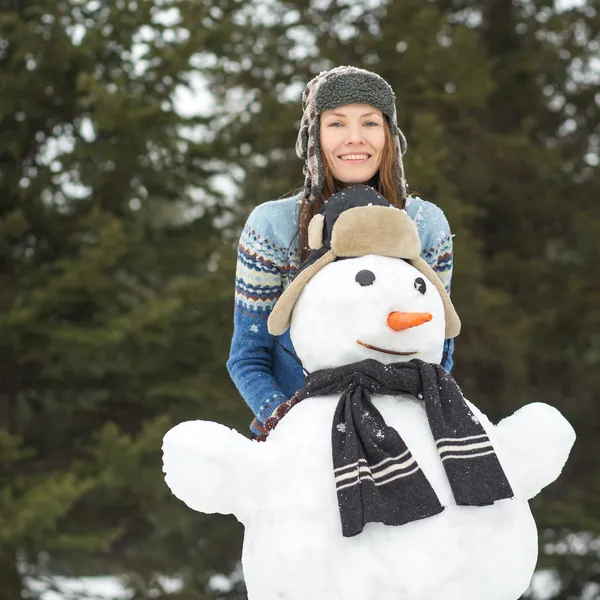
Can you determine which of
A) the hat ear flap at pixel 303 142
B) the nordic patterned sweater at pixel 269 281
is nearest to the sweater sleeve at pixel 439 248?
the nordic patterned sweater at pixel 269 281

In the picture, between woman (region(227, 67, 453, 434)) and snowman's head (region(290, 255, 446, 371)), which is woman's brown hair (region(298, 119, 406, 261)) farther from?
snowman's head (region(290, 255, 446, 371))

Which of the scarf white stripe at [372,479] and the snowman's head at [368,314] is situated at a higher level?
the snowman's head at [368,314]

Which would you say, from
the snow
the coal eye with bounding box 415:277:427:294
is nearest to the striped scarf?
the coal eye with bounding box 415:277:427:294

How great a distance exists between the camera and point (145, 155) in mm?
5277

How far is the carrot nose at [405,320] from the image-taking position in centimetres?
148

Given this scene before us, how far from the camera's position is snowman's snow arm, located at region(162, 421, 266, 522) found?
145 centimetres

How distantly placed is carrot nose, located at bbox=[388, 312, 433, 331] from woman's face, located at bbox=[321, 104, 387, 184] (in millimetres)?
415

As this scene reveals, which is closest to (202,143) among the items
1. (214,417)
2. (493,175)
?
(214,417)

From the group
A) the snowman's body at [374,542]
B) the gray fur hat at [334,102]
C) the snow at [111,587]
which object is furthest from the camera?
the snow at [111,587]

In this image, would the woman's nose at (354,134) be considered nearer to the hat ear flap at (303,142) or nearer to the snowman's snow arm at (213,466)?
the hat ear flap at (303,142)

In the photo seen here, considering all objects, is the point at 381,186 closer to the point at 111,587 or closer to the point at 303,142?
the point at 303,142

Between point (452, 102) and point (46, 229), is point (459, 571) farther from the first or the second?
point (452, 102)

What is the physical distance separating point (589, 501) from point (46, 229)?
3.78 m

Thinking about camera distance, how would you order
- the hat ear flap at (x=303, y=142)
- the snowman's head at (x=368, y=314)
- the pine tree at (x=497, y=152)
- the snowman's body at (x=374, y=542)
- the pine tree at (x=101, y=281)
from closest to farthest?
the snowman's body at (x=374, y=542), the snowman's head at (x=368, y=314), the hat ear flap at (x=303, y=142), the pine tree at (x=101, y=281), the pine tree at (x=497, y=152)
